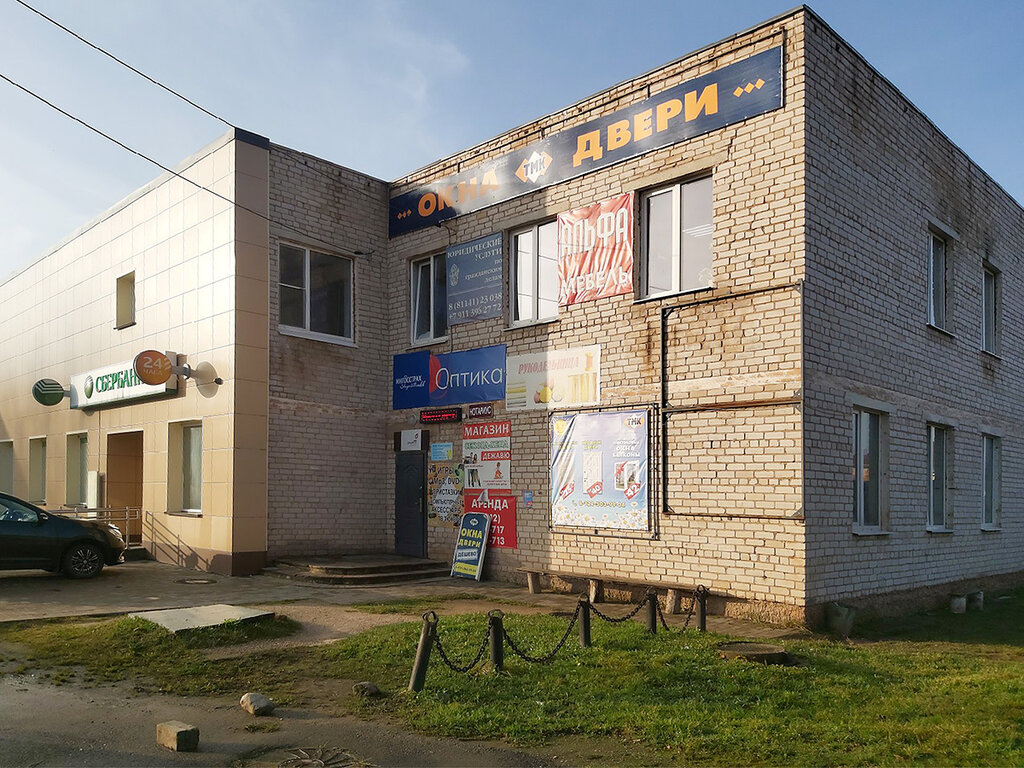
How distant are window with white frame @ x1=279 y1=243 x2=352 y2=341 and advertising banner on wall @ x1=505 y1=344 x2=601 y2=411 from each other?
3995 millimetres

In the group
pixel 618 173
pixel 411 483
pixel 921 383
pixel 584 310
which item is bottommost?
pixel 411 483

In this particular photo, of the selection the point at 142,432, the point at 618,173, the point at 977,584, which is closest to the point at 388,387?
the point at 142,432

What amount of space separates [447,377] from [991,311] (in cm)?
1027

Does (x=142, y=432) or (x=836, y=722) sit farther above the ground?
(x=142, y=432)

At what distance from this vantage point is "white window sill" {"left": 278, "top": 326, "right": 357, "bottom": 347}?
15.4 m

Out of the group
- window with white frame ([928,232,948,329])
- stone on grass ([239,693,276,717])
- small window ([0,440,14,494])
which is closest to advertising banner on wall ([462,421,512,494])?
window with white frame ([928,232,948,329])

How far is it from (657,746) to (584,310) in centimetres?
820

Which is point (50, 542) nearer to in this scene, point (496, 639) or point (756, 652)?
point (496, 639)

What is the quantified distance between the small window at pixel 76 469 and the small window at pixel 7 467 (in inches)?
204

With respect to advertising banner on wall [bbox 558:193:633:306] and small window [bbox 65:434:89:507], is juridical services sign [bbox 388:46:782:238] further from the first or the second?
small window [bbox 65:434:89:507]

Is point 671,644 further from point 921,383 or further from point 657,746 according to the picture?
point 921,383

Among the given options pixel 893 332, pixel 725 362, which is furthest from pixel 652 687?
pixel 893 332

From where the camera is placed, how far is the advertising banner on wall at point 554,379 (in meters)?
13.0

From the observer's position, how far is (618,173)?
1293cm
